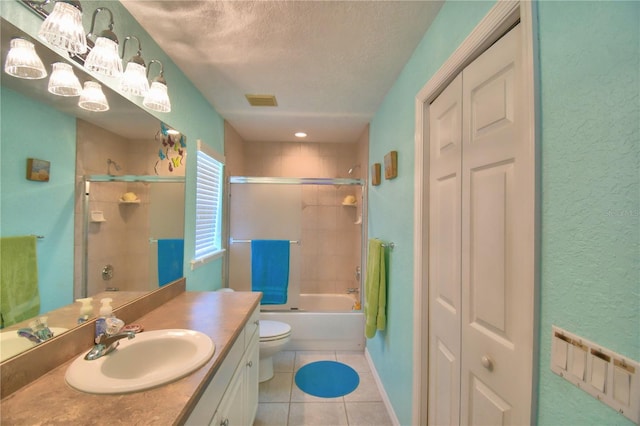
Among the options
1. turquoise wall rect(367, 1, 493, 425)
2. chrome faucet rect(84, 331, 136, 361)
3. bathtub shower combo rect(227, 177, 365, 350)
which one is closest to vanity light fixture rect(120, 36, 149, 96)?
chrome faucet rect(84, 331, 136, 361)

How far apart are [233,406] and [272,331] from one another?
3.34 feet

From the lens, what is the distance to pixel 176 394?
761 millimetres

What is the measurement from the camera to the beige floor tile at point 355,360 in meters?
2.40

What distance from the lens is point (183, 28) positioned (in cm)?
136

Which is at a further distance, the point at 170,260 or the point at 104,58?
the point at 170,260

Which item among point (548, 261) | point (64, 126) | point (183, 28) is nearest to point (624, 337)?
point (548, 261)

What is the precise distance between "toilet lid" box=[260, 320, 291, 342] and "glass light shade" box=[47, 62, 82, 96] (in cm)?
194

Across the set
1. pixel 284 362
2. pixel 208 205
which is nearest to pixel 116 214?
pixel 208 205

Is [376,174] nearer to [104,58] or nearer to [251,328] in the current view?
[251,328]

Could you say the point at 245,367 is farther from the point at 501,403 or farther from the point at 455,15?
the point at 455,15

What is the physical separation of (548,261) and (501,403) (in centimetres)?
54

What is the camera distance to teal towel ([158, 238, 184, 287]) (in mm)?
1560

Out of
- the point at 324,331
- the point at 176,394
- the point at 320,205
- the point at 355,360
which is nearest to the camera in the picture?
the point at 176,394

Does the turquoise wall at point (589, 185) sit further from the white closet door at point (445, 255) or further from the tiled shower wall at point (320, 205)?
the tiled shower wall at point (320, 205)
